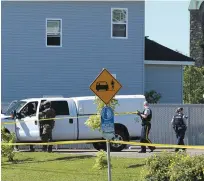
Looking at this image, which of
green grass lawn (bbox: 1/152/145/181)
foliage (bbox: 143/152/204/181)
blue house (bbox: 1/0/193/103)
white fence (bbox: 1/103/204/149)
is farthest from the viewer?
blue house (bbox: 1/0/193/103)

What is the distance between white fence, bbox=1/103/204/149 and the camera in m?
24.6

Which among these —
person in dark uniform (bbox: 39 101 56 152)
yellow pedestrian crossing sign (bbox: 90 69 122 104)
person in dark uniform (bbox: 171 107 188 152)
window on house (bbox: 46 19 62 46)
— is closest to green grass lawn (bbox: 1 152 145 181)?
person in dark uniform (bbox: 39 101 56 152)

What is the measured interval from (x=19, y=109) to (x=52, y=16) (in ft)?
31.7

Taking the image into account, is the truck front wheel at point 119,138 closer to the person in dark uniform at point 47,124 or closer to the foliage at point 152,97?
the person in dark uniform at point 47,124

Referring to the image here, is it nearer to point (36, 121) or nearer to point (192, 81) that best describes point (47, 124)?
point (36, 121)

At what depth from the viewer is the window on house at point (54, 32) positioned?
94.0 ft

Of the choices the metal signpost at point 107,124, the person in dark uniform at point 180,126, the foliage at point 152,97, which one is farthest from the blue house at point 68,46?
the metal signpost at point 107,124

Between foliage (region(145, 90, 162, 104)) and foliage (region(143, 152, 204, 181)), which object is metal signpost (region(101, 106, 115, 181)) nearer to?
foliage (region(143, 152, 204, 181))

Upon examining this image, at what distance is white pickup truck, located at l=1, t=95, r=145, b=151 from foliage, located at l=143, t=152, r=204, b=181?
9.39 m

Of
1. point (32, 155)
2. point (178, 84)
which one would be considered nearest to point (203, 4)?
point (178, 84)

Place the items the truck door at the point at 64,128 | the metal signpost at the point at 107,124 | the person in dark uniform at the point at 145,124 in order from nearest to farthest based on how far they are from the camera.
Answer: the metal signpost at the point at 107,124 → the person in dark uniform at the point at 145,124 → the truck door at the point at 64,128

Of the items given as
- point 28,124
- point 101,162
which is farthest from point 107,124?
point 28,124

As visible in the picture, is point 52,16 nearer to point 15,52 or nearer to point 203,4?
point 15,52

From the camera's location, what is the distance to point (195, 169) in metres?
9.38
